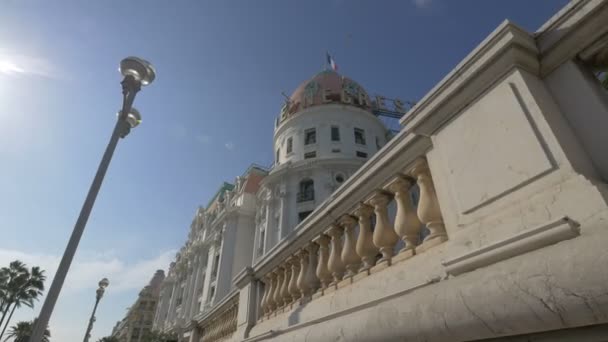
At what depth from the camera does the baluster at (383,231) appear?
2.66 m

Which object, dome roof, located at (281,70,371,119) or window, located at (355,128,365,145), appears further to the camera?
dome roof, located at (281,70,371,119)

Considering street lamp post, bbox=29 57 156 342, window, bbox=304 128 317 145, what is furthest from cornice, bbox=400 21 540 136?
window, bbox=304 128 317 145

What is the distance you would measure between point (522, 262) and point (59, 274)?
20.1 feet

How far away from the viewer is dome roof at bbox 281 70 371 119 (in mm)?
27672

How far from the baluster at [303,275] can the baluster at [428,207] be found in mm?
1643

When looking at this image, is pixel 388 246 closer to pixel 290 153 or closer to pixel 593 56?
pixel 593 56

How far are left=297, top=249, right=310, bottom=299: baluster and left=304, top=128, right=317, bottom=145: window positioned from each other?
22493 millimetres

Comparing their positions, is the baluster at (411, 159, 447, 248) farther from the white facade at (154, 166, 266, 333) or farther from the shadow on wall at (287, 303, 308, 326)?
the white facade at (154, 166, 266, 333)

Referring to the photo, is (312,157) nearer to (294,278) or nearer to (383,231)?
(294,278)

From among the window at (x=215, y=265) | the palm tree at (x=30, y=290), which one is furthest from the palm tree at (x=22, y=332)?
the window at (x=215, y=265)

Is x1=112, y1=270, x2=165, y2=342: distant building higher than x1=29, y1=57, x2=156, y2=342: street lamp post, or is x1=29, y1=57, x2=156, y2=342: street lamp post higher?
x1=112, y1=270, x2=165, y2=342: distant building

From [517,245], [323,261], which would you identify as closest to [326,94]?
[323,261]

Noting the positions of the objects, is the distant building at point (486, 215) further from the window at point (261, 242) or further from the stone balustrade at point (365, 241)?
the window at point (261, 242)

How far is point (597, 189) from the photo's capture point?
52.3 inches
